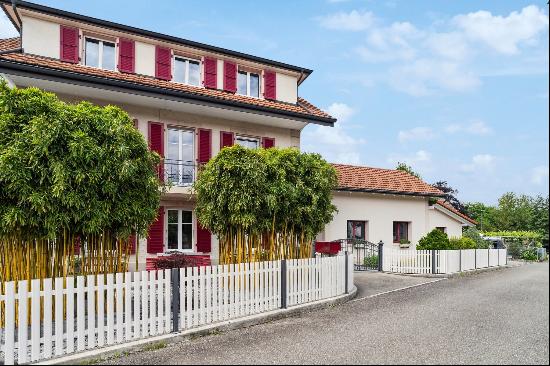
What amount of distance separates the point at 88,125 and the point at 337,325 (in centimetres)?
577

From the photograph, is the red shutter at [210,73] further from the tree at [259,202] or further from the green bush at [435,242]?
the green bush at [435,242]

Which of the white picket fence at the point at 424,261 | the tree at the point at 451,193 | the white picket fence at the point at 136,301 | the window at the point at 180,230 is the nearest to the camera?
the white picket fence at the point at 136,301

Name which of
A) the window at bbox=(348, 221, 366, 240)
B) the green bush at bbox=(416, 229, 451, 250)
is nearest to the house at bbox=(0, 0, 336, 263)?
the window at bbox=(348, 221, 366, 240)

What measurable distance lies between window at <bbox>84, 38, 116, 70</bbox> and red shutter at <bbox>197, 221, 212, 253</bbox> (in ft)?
21.4

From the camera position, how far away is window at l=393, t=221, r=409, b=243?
23109mm

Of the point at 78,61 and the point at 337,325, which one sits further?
the point at 78,61

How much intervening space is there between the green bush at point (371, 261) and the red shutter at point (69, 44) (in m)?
14.4

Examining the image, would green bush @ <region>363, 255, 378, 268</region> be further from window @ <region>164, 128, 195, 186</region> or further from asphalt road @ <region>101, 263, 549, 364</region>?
window @ <region>164, 128, 195, 186</region>

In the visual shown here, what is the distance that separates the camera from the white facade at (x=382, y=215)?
20781mm

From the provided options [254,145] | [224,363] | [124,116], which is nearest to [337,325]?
[224,363]

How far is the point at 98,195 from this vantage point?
25.3 ft

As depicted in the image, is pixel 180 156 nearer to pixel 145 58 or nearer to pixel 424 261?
pixel 145 58

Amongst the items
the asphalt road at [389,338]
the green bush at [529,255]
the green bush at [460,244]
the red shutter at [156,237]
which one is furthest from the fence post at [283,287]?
the green bush at [529,255]

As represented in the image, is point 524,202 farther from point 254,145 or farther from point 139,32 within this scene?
point 139,32
